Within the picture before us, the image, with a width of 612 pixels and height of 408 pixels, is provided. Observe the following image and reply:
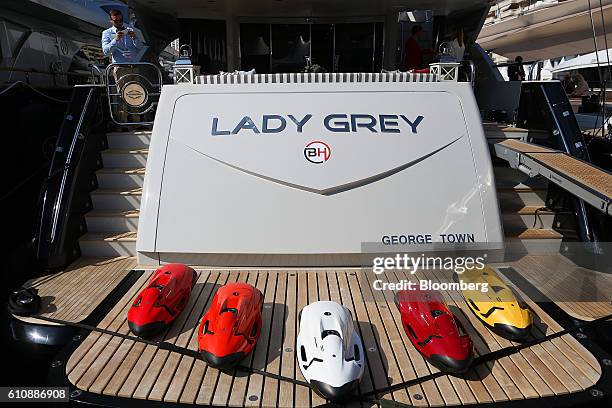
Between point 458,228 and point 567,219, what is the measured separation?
1154 millimetres

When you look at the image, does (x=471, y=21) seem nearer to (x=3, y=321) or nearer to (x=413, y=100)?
(x=413, y=100)

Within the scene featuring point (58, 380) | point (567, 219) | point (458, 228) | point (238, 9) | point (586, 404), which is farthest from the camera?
point (238, 9)

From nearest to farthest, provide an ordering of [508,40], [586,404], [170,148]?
1. [586,404]
2. [170,148]
3. [508,40]

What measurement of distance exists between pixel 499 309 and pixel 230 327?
58.6 inches

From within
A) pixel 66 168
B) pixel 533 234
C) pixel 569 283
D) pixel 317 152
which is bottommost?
pixel 569 283

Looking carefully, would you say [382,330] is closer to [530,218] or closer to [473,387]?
[473,387]

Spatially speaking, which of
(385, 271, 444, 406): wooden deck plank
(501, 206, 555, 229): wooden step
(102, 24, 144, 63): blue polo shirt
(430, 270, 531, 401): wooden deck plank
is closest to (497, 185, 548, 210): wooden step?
(501, 206, 555, 229): wooden step

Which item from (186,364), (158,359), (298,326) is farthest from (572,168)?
(158,359)

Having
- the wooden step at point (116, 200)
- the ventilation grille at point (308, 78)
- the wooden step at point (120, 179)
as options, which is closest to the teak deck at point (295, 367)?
the wooden step at point (116, 200)

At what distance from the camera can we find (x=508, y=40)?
9016mm

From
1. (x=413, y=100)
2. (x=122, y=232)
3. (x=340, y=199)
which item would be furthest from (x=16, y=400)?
(x=413, y=100)

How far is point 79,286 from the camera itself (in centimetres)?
307

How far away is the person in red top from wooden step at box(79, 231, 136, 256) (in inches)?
157

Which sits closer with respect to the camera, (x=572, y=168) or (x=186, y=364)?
(x=186, y=364)
